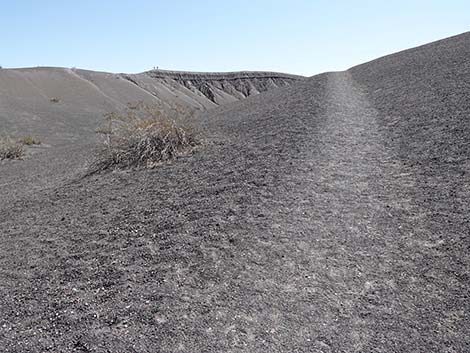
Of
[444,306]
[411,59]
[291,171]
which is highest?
[411,59]

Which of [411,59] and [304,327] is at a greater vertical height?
[411,59]

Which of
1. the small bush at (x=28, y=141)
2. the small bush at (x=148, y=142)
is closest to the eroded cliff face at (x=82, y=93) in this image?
the small bush at (x=148, y=142)

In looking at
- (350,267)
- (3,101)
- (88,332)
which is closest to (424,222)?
(350,267)

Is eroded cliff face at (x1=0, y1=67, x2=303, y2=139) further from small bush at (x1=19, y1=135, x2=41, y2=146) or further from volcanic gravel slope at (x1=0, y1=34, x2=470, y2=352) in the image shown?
volcanic gravel slope at (x1=0, y1=34, x2=470, y2=352)

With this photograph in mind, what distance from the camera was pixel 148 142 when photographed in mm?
9852

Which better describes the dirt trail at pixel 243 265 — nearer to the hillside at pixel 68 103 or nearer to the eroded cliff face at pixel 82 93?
the hillside at pixel 68 103

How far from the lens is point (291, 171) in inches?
289

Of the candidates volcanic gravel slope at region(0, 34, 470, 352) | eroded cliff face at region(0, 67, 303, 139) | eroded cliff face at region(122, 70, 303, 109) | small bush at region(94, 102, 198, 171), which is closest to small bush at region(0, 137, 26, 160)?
eroded cliff face at region(0, 67, 303, 139)

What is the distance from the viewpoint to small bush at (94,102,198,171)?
9773 mm

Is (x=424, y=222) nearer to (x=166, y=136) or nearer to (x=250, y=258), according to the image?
(x=250, y=258)

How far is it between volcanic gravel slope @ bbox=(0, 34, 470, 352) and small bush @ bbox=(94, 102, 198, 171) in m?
0.61

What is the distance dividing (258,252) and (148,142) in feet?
17.9

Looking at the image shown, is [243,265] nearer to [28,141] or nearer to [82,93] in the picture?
[28,141]

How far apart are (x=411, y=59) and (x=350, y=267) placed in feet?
59.1
